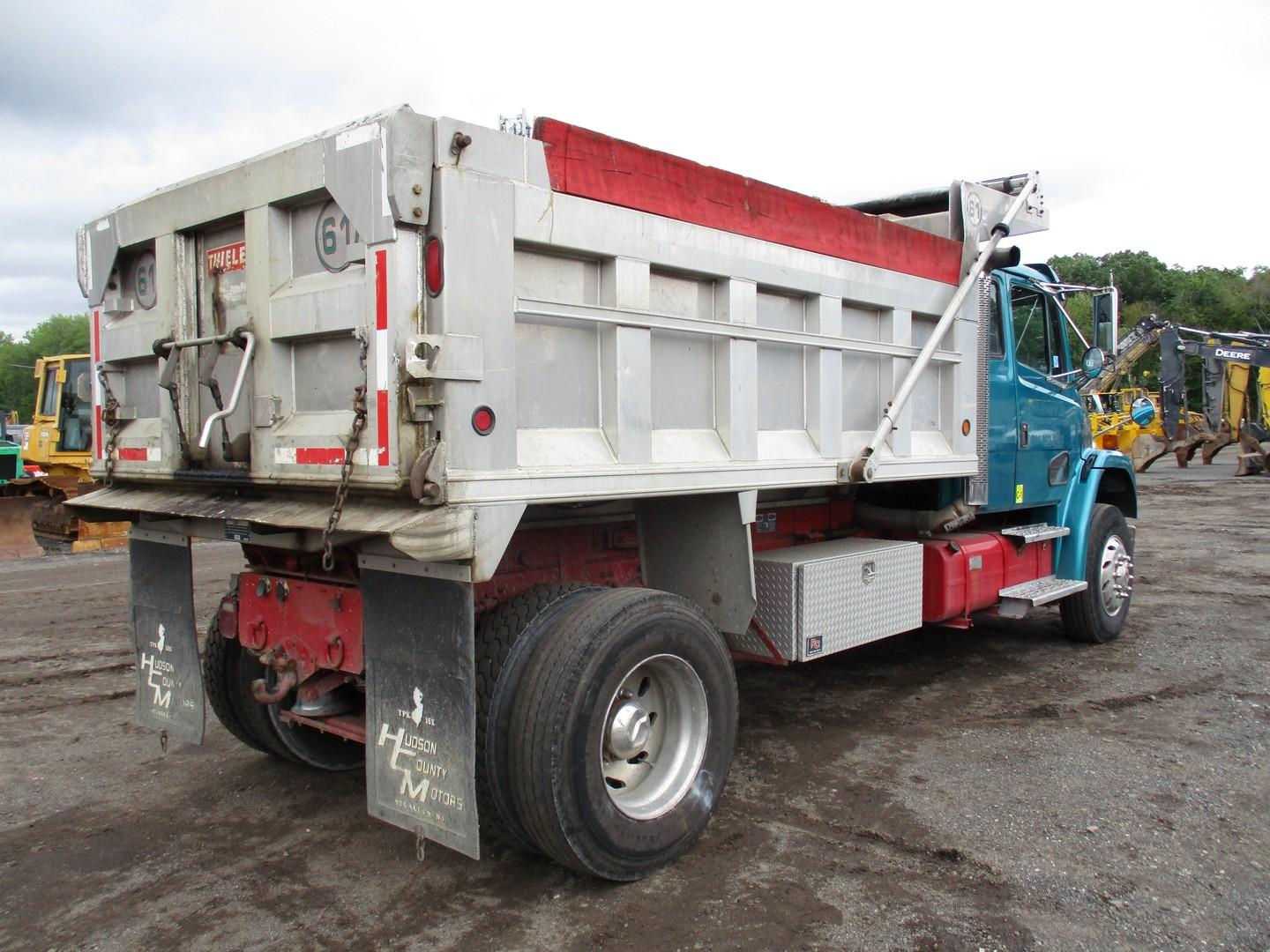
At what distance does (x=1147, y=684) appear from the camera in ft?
20.5

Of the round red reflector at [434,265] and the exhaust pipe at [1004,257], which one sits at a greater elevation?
the exhaust pipe at [1004,257]

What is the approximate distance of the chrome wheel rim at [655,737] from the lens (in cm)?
371

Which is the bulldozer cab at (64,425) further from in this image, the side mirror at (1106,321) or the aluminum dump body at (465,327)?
the side mirror at (1106,321)

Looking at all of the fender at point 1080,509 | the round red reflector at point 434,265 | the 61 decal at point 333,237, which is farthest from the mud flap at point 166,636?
the fender at point 1080,509

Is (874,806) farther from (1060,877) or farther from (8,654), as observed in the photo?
(8,654)

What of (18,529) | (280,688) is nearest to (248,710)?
(280,688)

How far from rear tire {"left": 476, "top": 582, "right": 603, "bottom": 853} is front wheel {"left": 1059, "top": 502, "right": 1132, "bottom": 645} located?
5088mm

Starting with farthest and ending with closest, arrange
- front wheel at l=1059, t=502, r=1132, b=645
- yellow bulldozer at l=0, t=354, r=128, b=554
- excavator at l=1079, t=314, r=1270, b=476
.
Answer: excavator at l=1079, t=314, r=1270, b=476, yellow bulldozer at l=0, t=354, r=128, b=554, front wheel at l=1059, t=502, r=1132, b=645

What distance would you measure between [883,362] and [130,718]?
4827 mm

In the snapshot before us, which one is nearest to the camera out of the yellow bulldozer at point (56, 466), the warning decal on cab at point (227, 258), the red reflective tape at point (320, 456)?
the red reflective tape at point (320, 456)

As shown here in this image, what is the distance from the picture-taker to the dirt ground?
3.31 m

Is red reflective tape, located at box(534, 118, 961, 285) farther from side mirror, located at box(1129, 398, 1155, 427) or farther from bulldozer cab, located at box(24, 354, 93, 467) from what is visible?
side mirror, located at box(1129, 398, 1155, 427)

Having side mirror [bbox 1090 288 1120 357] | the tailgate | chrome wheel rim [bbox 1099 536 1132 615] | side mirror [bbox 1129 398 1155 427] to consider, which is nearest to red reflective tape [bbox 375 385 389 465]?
the tailgate

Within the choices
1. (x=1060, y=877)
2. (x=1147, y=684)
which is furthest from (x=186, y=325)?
(x=1147, y=684)
